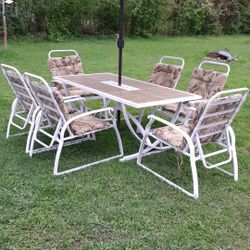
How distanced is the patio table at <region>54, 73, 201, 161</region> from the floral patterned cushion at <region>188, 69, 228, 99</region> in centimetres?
54

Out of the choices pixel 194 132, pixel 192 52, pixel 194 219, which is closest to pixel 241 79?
pixel 192 52

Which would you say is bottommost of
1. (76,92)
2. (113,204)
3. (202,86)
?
(113,204)

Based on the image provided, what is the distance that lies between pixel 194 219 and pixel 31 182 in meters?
1.39

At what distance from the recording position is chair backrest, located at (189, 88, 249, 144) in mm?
3076

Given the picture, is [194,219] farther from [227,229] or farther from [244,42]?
[244,42]

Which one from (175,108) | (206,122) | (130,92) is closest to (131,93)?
(130,92)

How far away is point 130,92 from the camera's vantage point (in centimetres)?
400

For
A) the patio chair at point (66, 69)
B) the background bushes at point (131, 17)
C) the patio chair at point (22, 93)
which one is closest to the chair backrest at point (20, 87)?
the patio chair at point (22, 93)

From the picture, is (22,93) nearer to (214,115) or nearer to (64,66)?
(64,66)

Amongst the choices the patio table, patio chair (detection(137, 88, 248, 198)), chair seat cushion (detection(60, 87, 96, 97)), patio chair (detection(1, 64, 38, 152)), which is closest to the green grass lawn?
patio chair (detection(137, 88, 248, 198))

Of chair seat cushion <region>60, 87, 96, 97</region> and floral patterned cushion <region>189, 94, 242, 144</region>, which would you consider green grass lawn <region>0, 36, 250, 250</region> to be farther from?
chair seat cushion <region>60, 87, 96, 97</region>

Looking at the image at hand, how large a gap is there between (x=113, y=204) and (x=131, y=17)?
489 inches

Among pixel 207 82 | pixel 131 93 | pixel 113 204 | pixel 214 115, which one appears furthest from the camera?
pixel 207 82

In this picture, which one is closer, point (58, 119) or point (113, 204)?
point (113, 204)
